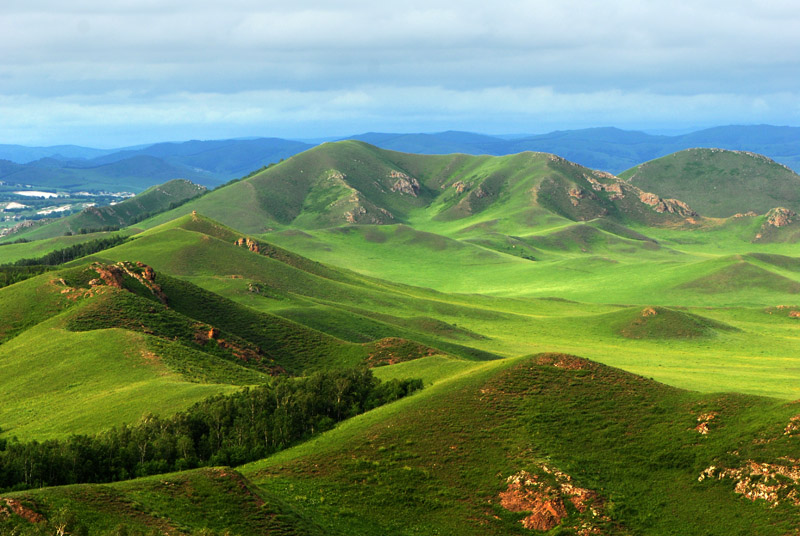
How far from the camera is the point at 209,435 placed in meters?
66.4

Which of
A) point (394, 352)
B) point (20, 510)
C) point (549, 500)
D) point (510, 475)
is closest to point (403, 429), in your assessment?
point (510, 475)

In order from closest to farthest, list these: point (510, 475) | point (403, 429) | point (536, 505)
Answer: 1. point (536, 505)
2. point (510, 475)
3. point (403, 429)

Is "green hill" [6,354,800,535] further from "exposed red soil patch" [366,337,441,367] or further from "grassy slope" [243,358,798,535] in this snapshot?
"exposed red soil patch" [366,337,441,367]

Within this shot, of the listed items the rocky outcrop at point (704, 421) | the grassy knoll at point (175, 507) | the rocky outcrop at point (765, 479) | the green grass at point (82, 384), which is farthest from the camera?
the green grass at point (82, 384)

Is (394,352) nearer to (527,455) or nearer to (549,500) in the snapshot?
(527,455)

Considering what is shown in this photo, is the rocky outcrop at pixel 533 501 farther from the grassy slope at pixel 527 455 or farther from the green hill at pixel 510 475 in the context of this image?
the grassy slope at pixel 527 455

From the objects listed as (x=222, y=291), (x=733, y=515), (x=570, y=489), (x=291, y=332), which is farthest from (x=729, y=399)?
(x=222, y=291)

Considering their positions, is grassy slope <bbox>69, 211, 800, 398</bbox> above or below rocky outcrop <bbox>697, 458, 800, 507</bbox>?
below

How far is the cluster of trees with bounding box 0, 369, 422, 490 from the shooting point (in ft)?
189

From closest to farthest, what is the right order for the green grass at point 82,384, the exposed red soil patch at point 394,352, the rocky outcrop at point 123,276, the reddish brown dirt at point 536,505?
1. the reddish brown dirt at point 536,505
2. the green grass at point 82,384
3. the exposed red soil patch at point 394,352
4. the rocky outcrop at point 123,276

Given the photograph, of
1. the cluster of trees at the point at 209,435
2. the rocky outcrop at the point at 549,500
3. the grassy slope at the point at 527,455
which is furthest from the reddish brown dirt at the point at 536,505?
the cluster of trees at the point at 209,435

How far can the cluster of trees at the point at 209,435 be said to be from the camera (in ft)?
189

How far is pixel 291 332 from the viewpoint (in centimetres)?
11844

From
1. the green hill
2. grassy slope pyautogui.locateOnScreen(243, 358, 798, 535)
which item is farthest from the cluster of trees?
grassy slope pyautogui.locateOnScreen(243, 358, 798, 535)
